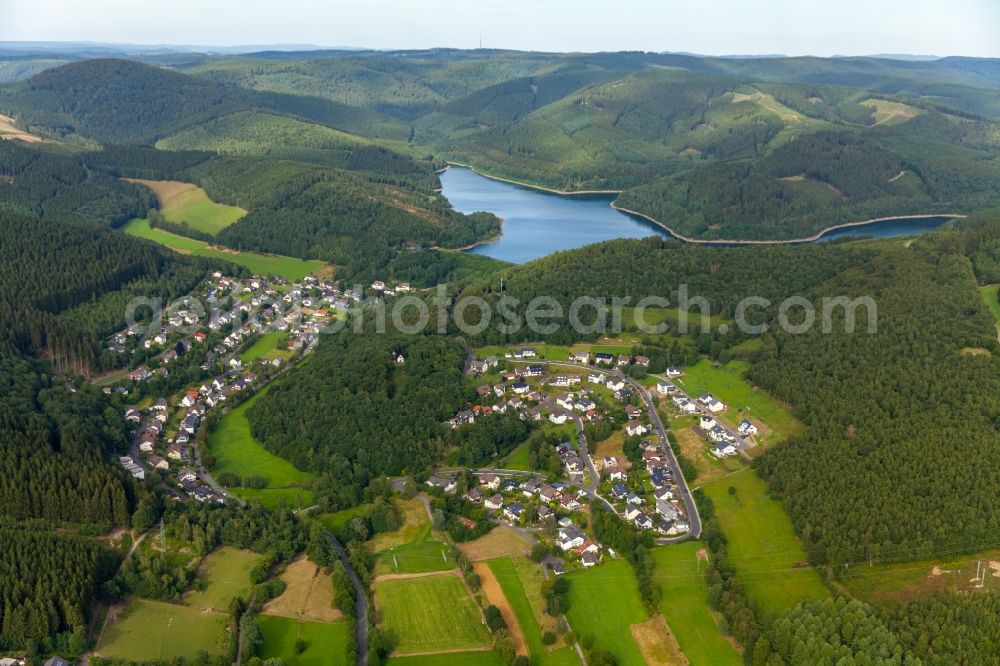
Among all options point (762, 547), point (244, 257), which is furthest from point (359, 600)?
point (244, 257)

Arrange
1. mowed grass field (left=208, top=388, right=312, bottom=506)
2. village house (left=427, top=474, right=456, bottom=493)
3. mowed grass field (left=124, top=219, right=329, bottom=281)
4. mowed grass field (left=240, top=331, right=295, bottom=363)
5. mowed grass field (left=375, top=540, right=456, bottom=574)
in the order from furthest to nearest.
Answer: mowed grass field (left=124, top=219, right=329, bottom=281) < mowed grass field (left=240, top=331, right=295, bottom=363) < mowed grass field (left=208, top=388, right=312, bottom=506) < village house (left=427, top=474, right=456, bottom=493) < mowed grass field (left=375, top=540, right=456, bottom=574)

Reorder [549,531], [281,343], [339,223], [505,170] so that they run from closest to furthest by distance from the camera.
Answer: [549,531], [281,343], [339,223], [505,170]

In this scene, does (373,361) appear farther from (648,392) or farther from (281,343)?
(648,392)

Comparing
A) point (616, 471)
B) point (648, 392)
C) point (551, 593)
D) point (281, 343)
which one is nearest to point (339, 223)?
point (281, 343)

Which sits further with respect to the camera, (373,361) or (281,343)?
(281,343)

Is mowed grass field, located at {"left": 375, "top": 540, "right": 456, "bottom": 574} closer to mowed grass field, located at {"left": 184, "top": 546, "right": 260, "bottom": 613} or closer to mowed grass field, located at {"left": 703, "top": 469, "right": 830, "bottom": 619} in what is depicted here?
mowed grass field, located at {"left": 184, "top": 546, "right": 260, "bottom": 613}

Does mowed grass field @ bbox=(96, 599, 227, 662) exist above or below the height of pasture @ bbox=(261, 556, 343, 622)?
below

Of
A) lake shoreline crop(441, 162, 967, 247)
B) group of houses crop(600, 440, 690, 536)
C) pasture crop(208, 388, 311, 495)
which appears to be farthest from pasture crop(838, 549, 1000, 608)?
lake shoreline crop(441, 162, 967, 247)
